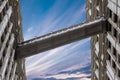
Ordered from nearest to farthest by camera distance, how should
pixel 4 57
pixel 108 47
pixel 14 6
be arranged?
1. pixel 4 57
2. pixel 108 47
3. pixel 14 6

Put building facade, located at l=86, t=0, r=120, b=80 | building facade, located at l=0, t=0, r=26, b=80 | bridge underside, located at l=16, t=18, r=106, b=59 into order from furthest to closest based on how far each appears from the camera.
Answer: bridge underside, located at l=16, t=18, r=106, b=59 < building facade, located at l=86, t=0, r=120, b=80 < building facade, located at l=0, t=0, r=26, b=80

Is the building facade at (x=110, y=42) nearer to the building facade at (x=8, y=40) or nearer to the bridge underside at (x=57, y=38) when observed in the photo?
the bridge underside at (x=57, y=38)

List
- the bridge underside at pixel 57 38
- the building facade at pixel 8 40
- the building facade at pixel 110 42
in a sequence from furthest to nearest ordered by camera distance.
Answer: the bridge underside at pixel 57 38 < the building facade at pixel 110 42 < the building facade at pixel 8 40

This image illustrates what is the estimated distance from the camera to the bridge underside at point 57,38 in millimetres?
50812

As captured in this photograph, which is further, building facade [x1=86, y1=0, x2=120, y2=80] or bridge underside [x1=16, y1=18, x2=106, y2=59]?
bridge underside [x1=16, y1=18, x2=106, y2=59]

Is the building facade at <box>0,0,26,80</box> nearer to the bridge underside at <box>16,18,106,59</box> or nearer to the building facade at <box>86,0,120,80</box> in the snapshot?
the bridge underside at <box>16,18,106,59</box>

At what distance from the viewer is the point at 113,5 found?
4444 centimetres

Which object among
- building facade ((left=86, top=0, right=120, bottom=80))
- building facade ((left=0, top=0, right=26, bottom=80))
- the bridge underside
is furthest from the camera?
the bridge underside

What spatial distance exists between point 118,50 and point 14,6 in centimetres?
2042

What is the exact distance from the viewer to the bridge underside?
50.8 meters

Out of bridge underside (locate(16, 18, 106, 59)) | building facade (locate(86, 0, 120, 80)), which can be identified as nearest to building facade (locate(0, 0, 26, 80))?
bridge underside (locate(16, 18, 106, 59))

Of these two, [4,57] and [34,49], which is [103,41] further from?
[4,57]

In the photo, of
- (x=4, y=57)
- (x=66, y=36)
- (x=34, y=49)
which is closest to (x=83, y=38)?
(x=66, y=36)

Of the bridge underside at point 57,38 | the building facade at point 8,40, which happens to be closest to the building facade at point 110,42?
the bridge underside at point 57,38
